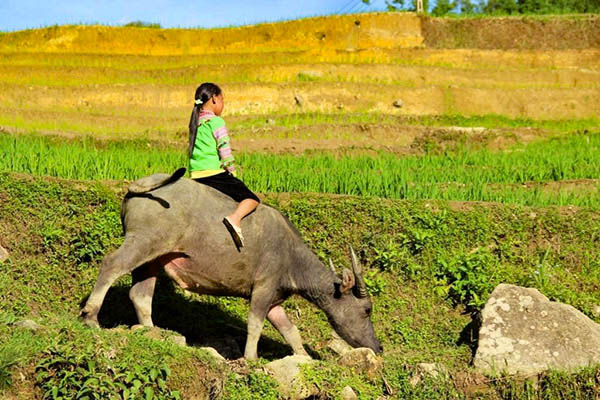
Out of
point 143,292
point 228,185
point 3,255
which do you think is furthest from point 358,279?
point 3,255

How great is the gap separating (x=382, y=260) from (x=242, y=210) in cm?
250

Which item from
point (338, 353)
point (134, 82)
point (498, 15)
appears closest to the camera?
point (338, 353)

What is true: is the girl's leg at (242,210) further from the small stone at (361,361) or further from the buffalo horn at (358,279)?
the small stone at (361,361)

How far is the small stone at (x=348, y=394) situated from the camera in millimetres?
6227

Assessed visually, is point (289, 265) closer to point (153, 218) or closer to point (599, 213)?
point (153, 218)

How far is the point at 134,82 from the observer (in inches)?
813

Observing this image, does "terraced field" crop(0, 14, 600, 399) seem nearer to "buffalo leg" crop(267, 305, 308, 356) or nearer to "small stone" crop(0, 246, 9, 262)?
"small stone" crop(0, 246, 9, 262)

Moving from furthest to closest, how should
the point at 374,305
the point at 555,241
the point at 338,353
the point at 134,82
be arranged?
the point at 134,82 → the point at 555,241 → the point at 374,305 → the point at 338,353

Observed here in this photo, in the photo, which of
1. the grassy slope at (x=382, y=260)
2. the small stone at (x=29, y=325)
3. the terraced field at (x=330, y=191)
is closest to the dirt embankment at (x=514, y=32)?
the terraced field at (x=330, y=191)

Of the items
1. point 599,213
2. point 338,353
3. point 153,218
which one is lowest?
point 338,353

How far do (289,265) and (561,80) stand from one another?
55.8 feet

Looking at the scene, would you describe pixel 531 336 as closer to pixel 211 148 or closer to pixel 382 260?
pixel 382 260

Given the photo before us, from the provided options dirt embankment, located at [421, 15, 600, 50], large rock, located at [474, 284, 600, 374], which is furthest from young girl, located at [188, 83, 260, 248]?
dirt embankment, located at [421, 15, 600, 50]

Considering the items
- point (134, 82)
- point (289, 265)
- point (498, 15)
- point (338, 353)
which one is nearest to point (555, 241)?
point (338, 353)
